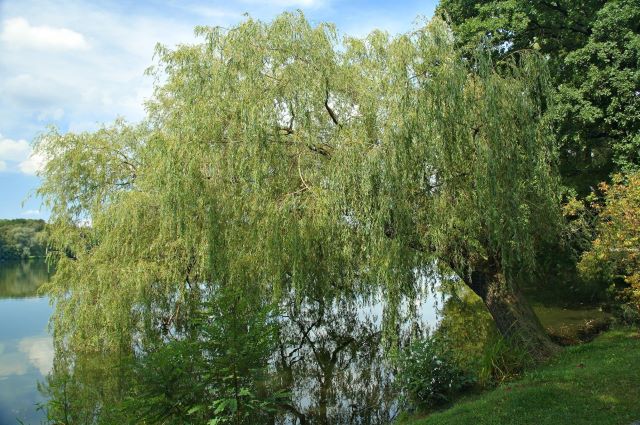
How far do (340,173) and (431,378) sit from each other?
3.50 m

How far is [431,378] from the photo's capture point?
25.1 ft

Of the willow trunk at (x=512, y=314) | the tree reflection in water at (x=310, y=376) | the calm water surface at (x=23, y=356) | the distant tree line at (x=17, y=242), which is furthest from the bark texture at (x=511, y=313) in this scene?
the distant tree line at (x=17, y=242)

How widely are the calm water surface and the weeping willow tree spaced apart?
2.12m

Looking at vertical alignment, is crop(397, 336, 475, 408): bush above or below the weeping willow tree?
below

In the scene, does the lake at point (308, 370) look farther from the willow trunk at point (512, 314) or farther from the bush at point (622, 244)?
the bush at point (622, 244)

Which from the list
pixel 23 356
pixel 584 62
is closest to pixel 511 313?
pixel 584 62

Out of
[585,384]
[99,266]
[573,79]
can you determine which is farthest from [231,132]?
[573,79]

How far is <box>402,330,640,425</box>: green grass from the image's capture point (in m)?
5.82

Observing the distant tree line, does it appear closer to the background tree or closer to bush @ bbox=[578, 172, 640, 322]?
the background tree

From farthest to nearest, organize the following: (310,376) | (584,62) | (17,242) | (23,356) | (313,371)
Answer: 1. (17,242)
2. (23,356)
3. (584,62)
4. (313,371)
5. (310,376)

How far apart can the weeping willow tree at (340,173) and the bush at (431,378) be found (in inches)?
34.7

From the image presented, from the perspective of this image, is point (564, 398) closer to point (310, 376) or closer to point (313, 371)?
point (310, 376)

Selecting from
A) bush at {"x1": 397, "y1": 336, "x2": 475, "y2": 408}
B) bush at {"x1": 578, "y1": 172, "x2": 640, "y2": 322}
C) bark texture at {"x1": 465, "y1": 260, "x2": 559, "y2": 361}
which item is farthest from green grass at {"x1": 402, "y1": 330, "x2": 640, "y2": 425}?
bush at {"x1": 578, "y1": 172, "x2": 640, "y2": 322}

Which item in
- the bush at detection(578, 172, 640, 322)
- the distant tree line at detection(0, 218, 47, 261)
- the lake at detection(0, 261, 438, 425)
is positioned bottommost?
the lake at detection(0, 261, 438, 425)
